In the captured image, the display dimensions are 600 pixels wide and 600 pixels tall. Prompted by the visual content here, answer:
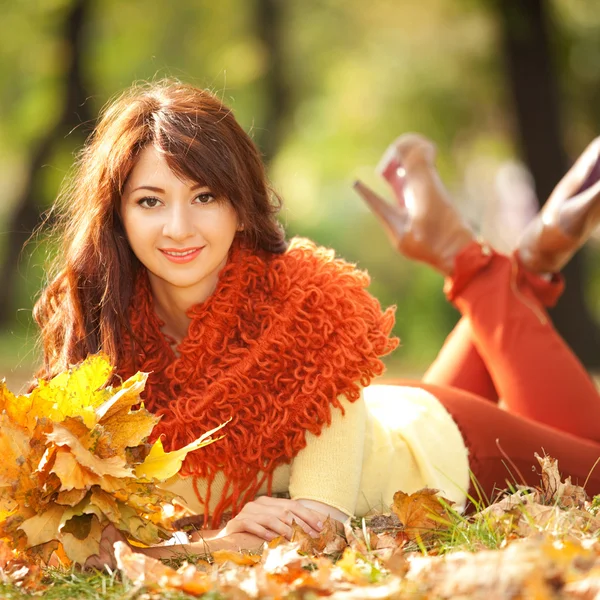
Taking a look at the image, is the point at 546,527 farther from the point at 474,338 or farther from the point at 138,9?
the point at 138,9

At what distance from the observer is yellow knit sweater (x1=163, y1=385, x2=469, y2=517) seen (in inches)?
93.0

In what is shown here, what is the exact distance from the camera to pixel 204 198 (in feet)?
8.13

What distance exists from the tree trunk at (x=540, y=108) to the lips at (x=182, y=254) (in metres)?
6.65

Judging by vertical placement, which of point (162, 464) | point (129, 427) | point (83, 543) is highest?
point (129, 427)

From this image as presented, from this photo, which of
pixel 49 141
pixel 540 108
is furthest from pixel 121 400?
pixel 49 141

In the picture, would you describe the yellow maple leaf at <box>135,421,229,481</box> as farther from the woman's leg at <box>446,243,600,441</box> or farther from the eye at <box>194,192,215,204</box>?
the woman's leg at <box>446,243,600,441</box>

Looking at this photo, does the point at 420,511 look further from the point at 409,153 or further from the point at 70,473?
the point at 409,153

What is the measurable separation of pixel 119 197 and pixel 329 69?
10723 millimetres

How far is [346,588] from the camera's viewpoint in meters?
1.61

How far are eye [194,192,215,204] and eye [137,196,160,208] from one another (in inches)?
4.3

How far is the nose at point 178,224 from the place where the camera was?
2.41 metres

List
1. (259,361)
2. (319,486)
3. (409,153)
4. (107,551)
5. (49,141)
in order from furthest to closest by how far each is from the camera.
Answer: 1. (49,141)
2. (409,153)
3. (259,361)
4. (319,486)
5. (107,551)

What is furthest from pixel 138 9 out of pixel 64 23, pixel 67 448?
pixel 67 448

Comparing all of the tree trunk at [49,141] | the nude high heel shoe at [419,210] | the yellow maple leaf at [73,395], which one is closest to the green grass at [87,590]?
the yellow maple leaf at [73,395]
